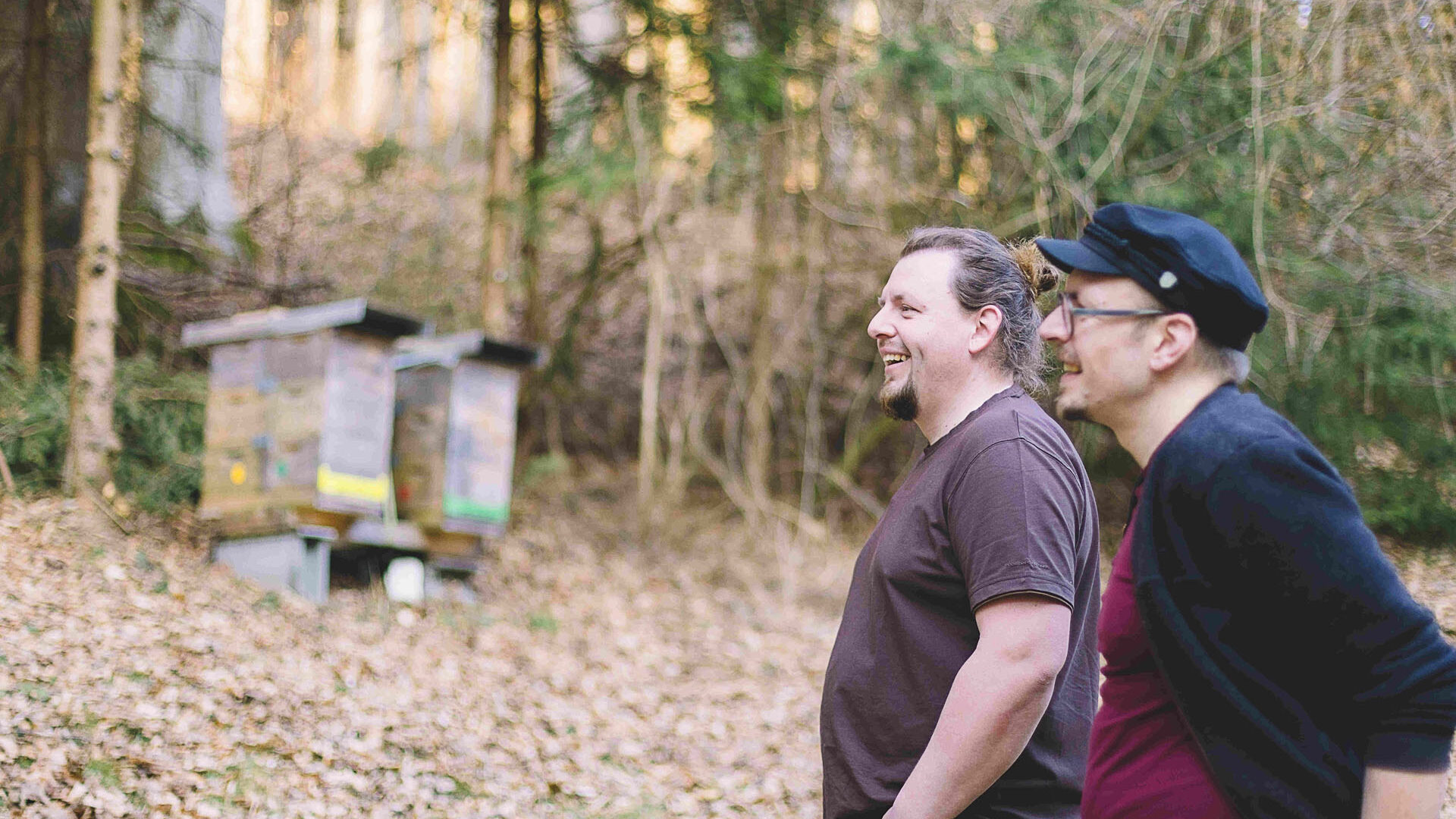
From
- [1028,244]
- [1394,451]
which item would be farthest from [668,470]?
[1028,244]

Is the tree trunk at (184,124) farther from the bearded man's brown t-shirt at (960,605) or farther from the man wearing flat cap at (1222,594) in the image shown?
the man wearing flat cap at (1222,594)

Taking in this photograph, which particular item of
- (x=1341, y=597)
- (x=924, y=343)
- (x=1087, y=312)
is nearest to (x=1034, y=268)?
(x=924, y=343)

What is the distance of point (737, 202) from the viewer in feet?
41.1

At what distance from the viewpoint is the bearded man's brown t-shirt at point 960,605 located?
7.71 feet

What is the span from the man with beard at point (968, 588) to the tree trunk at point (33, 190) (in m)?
7.96

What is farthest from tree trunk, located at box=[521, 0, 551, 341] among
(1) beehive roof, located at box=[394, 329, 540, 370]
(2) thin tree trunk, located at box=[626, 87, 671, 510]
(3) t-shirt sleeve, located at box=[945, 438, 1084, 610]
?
(3) t-shirt sleeve, located at box=[945, 438, 1084, 610]

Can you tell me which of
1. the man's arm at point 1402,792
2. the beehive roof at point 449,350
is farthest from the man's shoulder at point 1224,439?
the beehive roof at point 449,350

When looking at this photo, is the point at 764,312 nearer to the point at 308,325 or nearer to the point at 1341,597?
the point at 308,325

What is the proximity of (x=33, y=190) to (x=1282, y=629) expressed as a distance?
952 centimetres

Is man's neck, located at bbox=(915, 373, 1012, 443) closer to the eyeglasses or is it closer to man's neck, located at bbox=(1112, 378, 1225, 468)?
the eyeglasses

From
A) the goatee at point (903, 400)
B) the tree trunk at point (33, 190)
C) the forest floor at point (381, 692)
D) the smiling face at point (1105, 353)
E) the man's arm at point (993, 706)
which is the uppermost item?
the tree trunk at point (33, 190)

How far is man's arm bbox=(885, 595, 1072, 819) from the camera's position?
2252mm

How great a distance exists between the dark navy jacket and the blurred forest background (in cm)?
694

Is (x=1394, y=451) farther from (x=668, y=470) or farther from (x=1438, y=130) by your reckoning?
(x=668, y=470)
